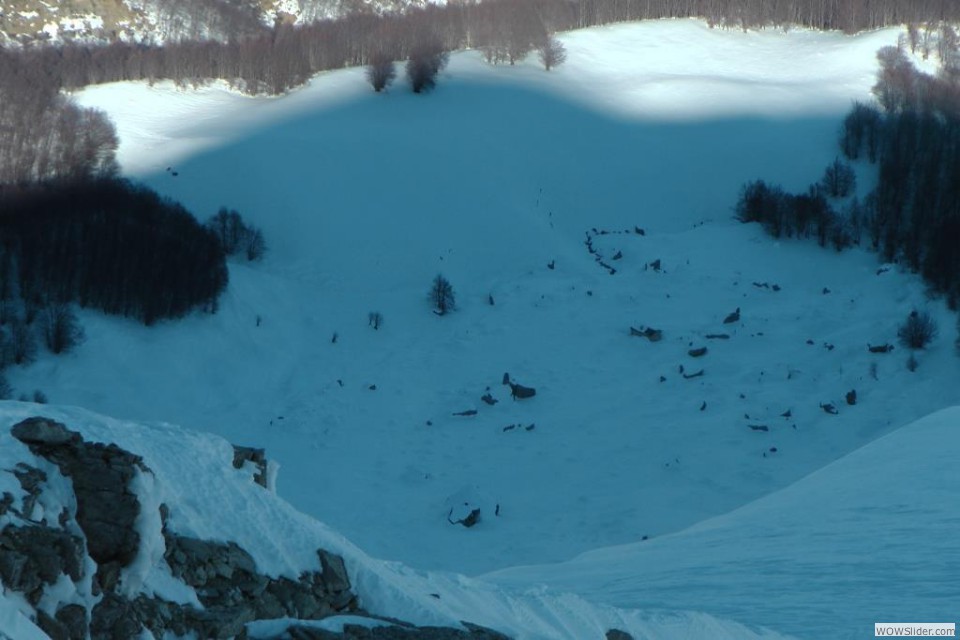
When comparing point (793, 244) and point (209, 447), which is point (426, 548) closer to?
point (209, 447)

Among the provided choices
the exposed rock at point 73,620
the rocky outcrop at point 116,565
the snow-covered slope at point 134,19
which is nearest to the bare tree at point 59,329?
the rocky outcrop at point 116,565

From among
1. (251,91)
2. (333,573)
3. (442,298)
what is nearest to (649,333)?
(442,298)

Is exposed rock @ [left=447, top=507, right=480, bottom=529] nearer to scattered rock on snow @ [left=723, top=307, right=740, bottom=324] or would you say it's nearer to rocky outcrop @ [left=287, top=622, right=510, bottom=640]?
scattered rock on snow @ [left=723, top=307, right=740, bottom=324]

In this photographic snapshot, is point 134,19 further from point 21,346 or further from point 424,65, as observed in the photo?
point 21,346

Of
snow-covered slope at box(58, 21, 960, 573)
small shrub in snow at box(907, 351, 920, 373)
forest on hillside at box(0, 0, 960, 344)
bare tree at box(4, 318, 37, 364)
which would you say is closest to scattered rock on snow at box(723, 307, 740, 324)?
snow-covered slope at box(58, 21, 960, 573)

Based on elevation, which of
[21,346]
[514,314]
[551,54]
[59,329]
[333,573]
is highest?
[551,54]

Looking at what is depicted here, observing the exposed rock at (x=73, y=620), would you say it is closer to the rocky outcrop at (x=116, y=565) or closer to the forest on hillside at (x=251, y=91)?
the rocky outcrop at (x=116, y=565)
